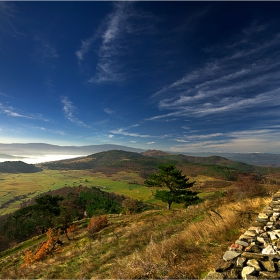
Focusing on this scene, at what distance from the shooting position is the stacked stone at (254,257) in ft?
12.4

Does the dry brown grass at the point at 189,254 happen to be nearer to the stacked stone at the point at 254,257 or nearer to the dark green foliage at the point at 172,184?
the stacked stone at the point at 254,257

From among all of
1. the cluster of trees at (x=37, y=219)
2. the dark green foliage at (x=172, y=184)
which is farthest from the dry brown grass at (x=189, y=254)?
the cluster of trees at (x=37, y=219)

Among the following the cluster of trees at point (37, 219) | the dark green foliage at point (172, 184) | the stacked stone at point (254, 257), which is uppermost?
the stacked stone at point (254, 257)

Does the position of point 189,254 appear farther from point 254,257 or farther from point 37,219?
point 37,219

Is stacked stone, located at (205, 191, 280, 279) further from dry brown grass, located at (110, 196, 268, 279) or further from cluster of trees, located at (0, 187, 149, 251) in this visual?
cluster of trees, located at (0, 187, 149, 251)

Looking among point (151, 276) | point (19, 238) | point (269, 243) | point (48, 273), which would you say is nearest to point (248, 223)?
point (269, 243)

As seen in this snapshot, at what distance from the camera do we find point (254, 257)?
14.3 ft

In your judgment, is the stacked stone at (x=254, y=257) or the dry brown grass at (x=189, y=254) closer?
the stacked stone at (x=254, y=257)

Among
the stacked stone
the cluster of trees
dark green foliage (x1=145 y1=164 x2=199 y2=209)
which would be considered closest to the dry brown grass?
the stacked stone

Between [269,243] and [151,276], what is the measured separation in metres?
3.55

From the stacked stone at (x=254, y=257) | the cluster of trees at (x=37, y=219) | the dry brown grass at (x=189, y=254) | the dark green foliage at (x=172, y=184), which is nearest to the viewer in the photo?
the stacked stone at (x=254, y=257)

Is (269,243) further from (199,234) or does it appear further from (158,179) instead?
(158,179)

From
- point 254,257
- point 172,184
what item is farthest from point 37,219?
point 254,257

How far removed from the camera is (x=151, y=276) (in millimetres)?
5477
